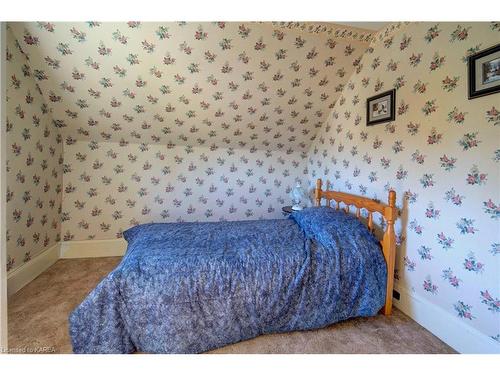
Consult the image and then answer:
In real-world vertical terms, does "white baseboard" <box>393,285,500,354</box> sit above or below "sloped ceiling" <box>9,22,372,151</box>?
below

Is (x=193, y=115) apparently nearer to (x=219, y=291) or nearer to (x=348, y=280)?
(x=219, y=291)

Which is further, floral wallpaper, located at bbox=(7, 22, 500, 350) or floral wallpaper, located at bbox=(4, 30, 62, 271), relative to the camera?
floral wallpaper, located at bbox=(4, 30, 62, 271)

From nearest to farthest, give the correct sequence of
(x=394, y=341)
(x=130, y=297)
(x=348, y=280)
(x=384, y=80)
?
(x=130, y=297) → (x=394, y=341) → (x=348, y=280) → (x=384, y=80)

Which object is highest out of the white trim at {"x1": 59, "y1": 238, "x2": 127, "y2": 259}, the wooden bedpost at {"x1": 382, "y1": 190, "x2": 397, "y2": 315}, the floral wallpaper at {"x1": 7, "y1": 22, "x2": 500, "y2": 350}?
the floral wallpaper at {"x1": 7, "y1": 22, "x2": 500, "y2": 350}

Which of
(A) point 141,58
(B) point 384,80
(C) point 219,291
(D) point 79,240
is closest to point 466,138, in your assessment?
(B) point 384,80

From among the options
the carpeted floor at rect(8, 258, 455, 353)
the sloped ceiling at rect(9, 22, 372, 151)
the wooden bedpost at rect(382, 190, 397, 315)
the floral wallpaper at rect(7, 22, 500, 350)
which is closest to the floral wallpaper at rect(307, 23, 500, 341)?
the floral wallpaper at rect(7, 22, 500, 350)

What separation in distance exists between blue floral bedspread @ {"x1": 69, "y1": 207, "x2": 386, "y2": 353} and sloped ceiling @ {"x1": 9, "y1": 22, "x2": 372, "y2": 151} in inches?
54.1

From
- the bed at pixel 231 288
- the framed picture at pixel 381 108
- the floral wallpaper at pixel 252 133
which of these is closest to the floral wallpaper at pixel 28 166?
the floral wallpaper at pixel 252 133

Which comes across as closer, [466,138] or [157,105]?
[466,138]

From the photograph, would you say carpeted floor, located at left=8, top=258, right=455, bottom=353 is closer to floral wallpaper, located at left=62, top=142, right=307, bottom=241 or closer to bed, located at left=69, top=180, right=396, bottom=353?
bed, located at left=69, top=180, right=396, bottom=353

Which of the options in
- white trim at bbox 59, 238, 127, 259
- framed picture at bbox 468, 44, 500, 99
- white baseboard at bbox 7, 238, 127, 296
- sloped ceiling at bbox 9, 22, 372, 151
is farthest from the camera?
white trim at bbox 59, 238, 127, 259

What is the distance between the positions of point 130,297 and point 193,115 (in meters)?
1.85

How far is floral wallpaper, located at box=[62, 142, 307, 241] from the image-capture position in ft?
8.89

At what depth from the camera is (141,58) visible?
6.45 feet
